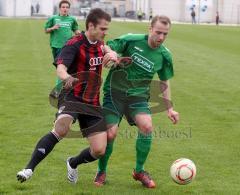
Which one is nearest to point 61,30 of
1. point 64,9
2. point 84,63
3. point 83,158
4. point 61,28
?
point 61,28

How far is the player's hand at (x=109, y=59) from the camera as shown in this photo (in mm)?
6676

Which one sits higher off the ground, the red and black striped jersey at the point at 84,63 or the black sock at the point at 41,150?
the red and black striped jersey at the point at 84,63

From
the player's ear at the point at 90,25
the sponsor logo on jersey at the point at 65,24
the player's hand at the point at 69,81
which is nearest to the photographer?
the player's hand at the point at 69,81

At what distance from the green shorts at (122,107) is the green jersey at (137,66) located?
94 millimetres

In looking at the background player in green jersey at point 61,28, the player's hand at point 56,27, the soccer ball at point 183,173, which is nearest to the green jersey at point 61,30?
the background player in green jersey at point 61,28

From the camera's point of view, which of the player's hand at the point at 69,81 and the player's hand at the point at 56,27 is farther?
the player's hand at the point at 56,27

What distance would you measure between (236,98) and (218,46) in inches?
742

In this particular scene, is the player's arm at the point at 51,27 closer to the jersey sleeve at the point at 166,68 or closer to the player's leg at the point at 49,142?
the jersey sleeve at the point at 166,68

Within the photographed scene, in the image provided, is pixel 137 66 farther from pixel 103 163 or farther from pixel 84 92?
pixel 103 163

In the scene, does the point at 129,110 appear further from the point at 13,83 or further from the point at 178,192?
the point at 13,83

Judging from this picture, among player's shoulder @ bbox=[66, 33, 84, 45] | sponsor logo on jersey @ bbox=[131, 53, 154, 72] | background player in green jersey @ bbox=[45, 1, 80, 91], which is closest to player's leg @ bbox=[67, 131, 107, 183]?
sponsor logo on jersey @ bbox=[131, 53, 154, 72]

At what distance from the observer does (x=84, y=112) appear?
6.98 meters

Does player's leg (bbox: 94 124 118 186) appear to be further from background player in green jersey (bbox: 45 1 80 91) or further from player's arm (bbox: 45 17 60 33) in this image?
player's arm (bbox: 45 17 60 33)

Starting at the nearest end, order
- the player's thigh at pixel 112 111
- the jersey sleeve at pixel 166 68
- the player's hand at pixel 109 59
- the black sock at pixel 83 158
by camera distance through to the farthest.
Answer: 1. the player's hand at pixel 109 59
2. the black sock at pixel 83 158
3. the player's thigh at pixel 112 111
4. the jersey sleeve at pixel 166 68
